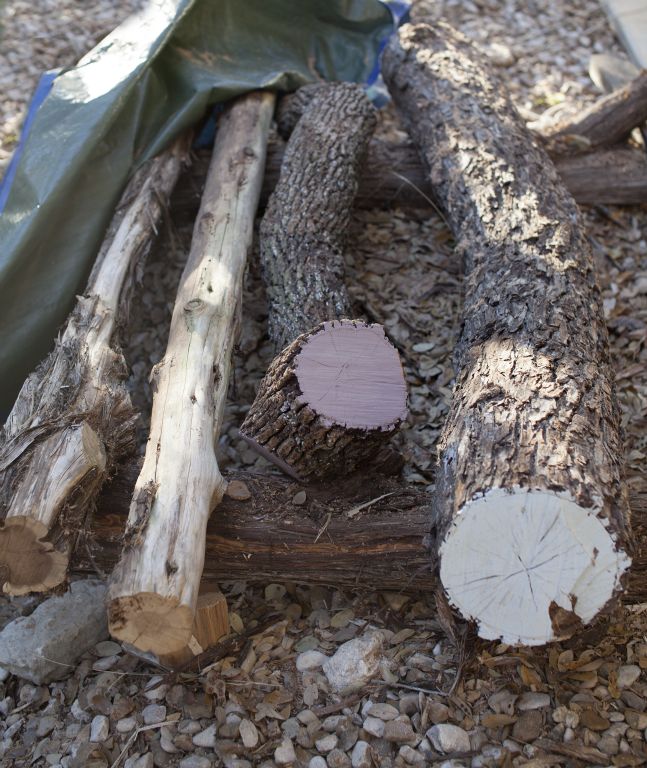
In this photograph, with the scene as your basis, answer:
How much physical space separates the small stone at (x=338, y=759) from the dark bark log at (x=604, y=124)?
121 inches

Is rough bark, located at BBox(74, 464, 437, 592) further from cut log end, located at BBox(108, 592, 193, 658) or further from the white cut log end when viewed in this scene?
cut log end, located at BBox(108, 592, 193, 658)

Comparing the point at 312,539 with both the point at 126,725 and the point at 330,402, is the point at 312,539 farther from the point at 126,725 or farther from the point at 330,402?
the point at 126,725

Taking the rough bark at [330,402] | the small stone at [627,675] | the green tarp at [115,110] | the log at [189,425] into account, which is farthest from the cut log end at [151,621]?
the green tarp at [115,110]

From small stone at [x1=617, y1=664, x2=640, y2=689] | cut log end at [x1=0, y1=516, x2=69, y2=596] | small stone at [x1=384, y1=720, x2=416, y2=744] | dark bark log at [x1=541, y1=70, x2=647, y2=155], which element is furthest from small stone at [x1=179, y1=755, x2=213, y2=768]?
dark bark log at [x1=541, y1=70, x2=647, y2=155]

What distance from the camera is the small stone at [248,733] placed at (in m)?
2.26

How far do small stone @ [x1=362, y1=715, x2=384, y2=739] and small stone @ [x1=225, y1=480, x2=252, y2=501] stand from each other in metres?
0.72

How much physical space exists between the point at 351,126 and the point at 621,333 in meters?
1.52

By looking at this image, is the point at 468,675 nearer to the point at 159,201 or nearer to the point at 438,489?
the point at 438,489

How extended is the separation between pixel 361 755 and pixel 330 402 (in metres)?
0.96

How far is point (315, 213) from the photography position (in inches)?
138

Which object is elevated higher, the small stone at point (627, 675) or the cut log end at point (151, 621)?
the cut log end at point (151, 621)

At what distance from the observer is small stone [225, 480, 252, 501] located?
100 inches

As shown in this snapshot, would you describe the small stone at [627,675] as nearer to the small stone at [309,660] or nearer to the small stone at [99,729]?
the small stone at [309,660]

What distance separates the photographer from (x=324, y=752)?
2.24 m
